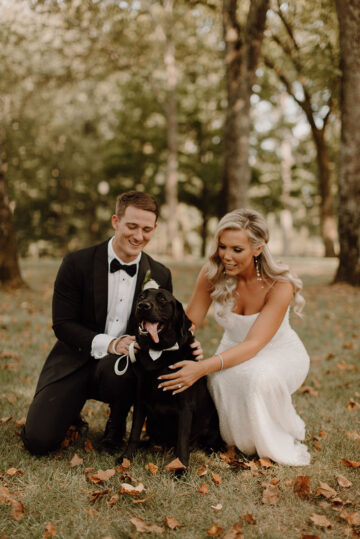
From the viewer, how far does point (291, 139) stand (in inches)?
974

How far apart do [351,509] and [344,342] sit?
4312 millimetres

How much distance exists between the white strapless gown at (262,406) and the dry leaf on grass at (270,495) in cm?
38

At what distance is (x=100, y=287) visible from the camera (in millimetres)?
3338

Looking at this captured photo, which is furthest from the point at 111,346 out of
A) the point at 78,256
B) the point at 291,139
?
the point at 291,139

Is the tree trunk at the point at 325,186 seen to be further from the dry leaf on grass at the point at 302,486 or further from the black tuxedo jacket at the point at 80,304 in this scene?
the dry leaf on grass at the point at 302,486

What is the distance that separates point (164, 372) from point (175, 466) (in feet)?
1.95

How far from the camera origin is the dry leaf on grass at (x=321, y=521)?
242 centimetres

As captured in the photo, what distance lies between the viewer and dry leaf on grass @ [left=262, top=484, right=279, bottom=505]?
265 centimetres

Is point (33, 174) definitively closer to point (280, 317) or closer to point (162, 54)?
point (162, 54)

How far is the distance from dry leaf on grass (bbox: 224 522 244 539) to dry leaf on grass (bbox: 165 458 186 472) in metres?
0.60

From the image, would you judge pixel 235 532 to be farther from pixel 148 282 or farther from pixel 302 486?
pixel 148 282

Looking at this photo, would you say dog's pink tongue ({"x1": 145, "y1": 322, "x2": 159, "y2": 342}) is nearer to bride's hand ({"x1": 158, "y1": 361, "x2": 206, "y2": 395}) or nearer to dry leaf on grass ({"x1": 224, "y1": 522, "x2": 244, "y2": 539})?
bride's hand ({"x1": 158, "y1": 361, "x2": 206, "y2": 395})

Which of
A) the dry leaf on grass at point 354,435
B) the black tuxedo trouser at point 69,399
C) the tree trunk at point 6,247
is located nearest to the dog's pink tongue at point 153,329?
the black tuxedo trouser at point 69,399

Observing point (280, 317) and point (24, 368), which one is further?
point (24, 368)
